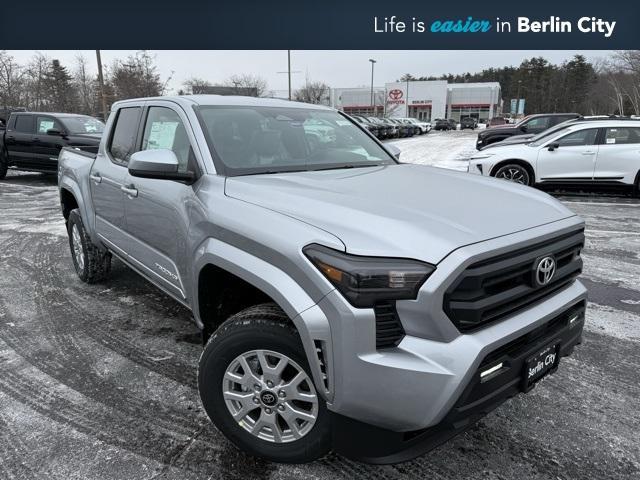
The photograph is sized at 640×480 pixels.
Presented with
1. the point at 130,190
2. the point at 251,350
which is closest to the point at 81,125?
the point at 130,190

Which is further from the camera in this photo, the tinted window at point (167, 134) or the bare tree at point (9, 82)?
the bare tree at point (9, 82)

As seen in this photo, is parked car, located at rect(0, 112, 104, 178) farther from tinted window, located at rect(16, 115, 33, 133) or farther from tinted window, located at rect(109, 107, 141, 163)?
tinted window, located at rect(109, 107, 141, 163)

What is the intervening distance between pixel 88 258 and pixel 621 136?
10143 millimetres

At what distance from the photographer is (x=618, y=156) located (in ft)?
31.8

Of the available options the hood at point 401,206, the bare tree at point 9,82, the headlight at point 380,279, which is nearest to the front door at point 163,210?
the hood at point 401,206

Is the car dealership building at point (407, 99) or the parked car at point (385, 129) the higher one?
the car dealership building at point (407, 99)

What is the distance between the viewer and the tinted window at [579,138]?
987 cm

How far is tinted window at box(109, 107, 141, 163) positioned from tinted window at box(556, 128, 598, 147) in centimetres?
900

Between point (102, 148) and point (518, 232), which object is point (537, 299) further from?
point (102, 148)

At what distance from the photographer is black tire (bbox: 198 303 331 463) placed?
2.10 metres

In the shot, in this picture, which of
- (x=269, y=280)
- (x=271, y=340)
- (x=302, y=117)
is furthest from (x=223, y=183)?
(x=302, y=117)

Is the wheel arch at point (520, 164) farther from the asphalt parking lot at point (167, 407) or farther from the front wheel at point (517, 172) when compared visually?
the asphalt parking lot at point (167, 407)

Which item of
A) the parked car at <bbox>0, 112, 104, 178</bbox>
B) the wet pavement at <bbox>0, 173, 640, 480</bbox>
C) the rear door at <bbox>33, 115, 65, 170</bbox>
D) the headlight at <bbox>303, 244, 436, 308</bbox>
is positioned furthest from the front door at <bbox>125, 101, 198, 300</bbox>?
the rear door at <bbox>33, 115, 65, 170</bbox>
